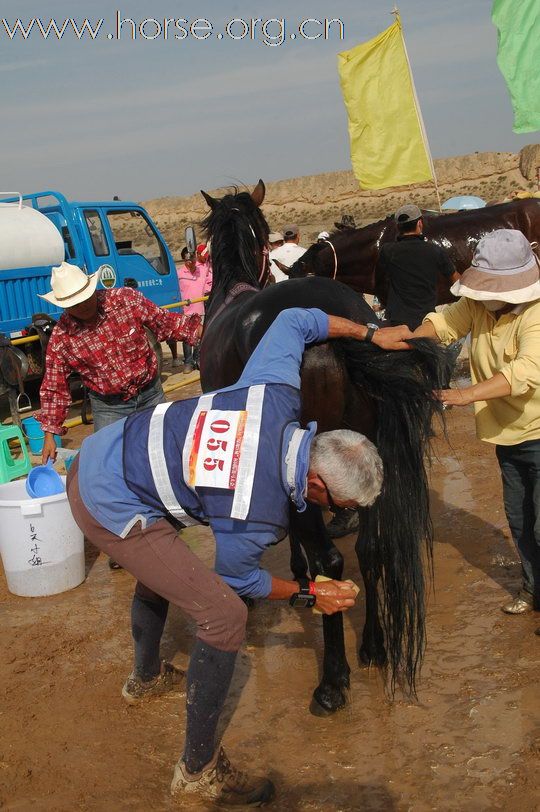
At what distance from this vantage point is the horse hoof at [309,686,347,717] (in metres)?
3.33

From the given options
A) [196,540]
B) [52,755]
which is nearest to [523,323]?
[52,755]

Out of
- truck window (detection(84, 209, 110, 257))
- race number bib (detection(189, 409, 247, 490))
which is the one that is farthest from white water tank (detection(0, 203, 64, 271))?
race number bib (detection(189, 409, 247, 490))

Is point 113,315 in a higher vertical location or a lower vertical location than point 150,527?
higher

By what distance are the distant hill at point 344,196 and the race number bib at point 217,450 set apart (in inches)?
1420

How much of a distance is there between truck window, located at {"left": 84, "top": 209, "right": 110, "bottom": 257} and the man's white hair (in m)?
9.06

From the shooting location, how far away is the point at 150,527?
8.86 feet

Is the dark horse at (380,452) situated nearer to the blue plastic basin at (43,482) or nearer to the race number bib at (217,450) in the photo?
the race number bib at (217,450)

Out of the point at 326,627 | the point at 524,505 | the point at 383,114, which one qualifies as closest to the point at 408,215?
the point at 383,114

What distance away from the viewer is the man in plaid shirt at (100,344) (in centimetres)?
451

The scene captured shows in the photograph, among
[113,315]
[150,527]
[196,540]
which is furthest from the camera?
[196,540]

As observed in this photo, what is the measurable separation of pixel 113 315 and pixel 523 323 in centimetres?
235

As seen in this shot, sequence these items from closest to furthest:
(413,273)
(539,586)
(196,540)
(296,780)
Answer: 1. (296,780)
2. (539,586)
3. (196,540)
4. (413,273)

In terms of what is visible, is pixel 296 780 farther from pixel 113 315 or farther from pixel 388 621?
pixel 113 315

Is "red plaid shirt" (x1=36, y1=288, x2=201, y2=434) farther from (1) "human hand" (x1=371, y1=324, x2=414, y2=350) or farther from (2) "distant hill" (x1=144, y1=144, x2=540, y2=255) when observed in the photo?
(2) "distant hill" (x1=144, y1=144, x2=540, y2=255)
